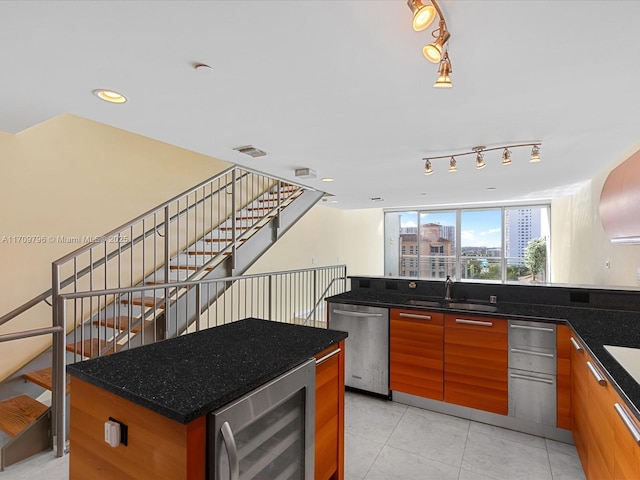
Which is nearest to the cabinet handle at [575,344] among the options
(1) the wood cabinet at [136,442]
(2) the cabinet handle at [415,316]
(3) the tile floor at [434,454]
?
(3) the tile floor at [434,454]

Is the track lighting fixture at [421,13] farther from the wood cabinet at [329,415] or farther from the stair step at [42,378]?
the stair step at [42,378]

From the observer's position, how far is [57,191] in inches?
130

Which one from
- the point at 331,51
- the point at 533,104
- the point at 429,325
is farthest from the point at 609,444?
the point at 331,51

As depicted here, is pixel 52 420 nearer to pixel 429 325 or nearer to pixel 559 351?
pixel 429 325

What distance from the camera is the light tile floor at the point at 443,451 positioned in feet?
6.64

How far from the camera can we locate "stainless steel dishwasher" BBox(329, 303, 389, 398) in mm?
2934

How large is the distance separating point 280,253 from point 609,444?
17.0 ft

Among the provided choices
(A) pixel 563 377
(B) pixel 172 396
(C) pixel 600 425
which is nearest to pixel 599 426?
(C) pixel 600 425

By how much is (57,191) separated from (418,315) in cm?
366

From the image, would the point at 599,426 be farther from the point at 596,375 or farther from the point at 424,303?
the point at 424,303

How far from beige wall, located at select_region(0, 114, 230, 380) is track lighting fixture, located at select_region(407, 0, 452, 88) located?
355 centimetres

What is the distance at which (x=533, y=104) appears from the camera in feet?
7.31

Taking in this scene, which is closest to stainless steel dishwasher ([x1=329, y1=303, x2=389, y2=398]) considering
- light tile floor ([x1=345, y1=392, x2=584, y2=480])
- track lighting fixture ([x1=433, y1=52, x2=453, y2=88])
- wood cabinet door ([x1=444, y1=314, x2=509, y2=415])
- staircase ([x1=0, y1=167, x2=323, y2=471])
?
light tile floor ([x1=345, y1=392, x2=584, y2=480])

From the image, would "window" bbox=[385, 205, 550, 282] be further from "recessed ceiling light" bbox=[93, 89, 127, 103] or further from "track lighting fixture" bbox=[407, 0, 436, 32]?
"recessed ceiling light" bbox=[93, 89, 127, 103]
